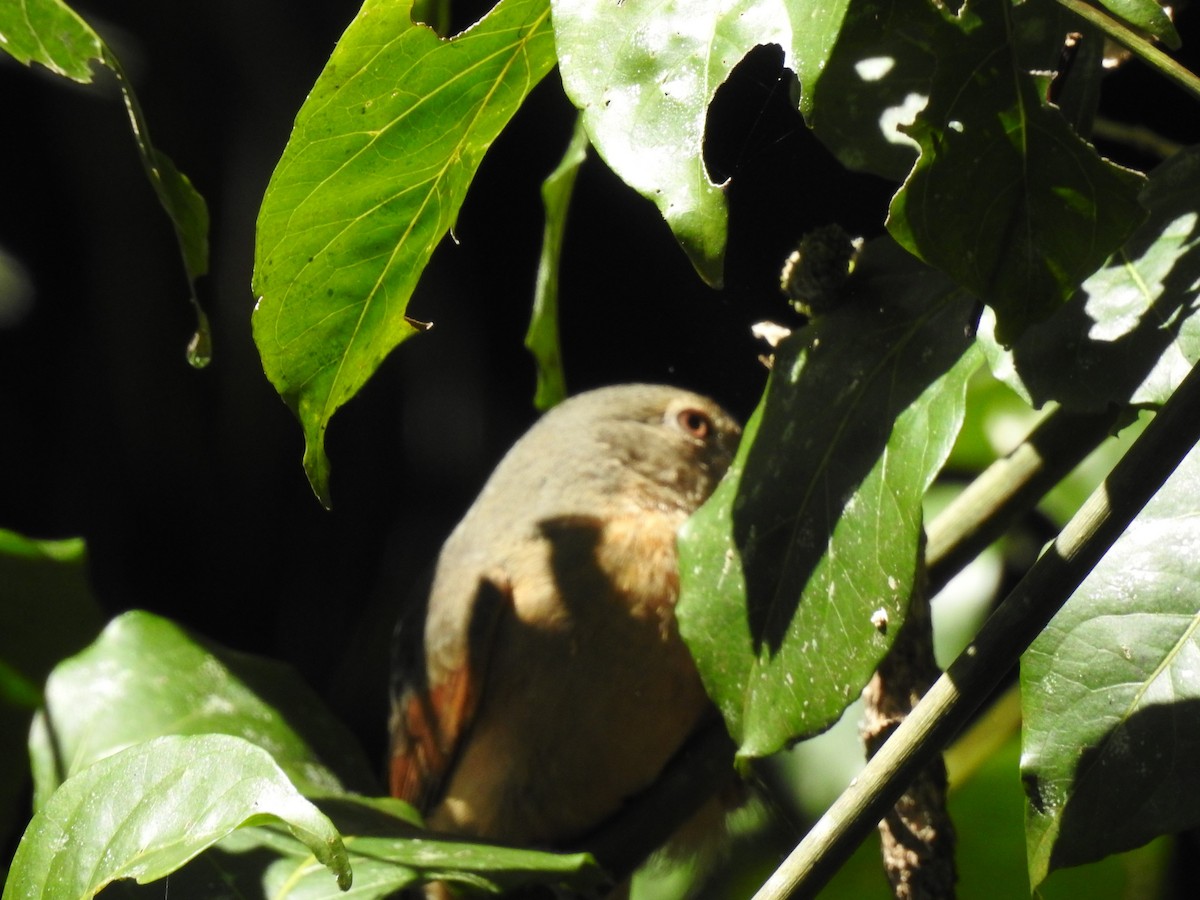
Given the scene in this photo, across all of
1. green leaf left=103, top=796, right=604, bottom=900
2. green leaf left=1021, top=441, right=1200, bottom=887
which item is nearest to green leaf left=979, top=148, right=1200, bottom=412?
green leaf left=1021, top=441, right=1200, bottom=887

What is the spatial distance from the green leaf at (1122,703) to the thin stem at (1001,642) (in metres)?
0.22

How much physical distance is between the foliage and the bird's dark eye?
51.8 inches

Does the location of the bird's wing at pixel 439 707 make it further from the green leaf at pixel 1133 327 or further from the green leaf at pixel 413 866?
the green leaf at pixel 1133 327

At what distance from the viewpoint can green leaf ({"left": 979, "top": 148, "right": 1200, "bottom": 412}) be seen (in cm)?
120

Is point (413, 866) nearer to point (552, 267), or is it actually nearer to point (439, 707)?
point (552, 267)

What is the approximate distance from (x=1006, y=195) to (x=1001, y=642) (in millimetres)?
348

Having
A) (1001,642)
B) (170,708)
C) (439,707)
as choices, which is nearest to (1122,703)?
(1001,642)

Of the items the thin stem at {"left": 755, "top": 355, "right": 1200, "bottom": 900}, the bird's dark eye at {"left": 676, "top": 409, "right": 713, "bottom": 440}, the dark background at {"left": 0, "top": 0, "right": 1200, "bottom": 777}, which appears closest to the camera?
the thin stem at {"left": 755, "top": 355, "right": 1200, "bottom": 900}

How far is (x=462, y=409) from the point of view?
13.5 feet

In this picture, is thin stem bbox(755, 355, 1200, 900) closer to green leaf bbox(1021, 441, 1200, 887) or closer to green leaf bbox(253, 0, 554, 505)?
green leaf bbox(1021, 441, 1200, 887)

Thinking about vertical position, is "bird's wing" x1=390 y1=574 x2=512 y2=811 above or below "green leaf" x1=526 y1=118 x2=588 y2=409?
below

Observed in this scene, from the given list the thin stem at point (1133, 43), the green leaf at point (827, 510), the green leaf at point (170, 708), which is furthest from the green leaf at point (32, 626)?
the thin stem at point (1133, 43)

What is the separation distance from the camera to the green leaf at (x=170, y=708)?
6.40 ft

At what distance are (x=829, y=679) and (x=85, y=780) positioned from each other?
738mm
